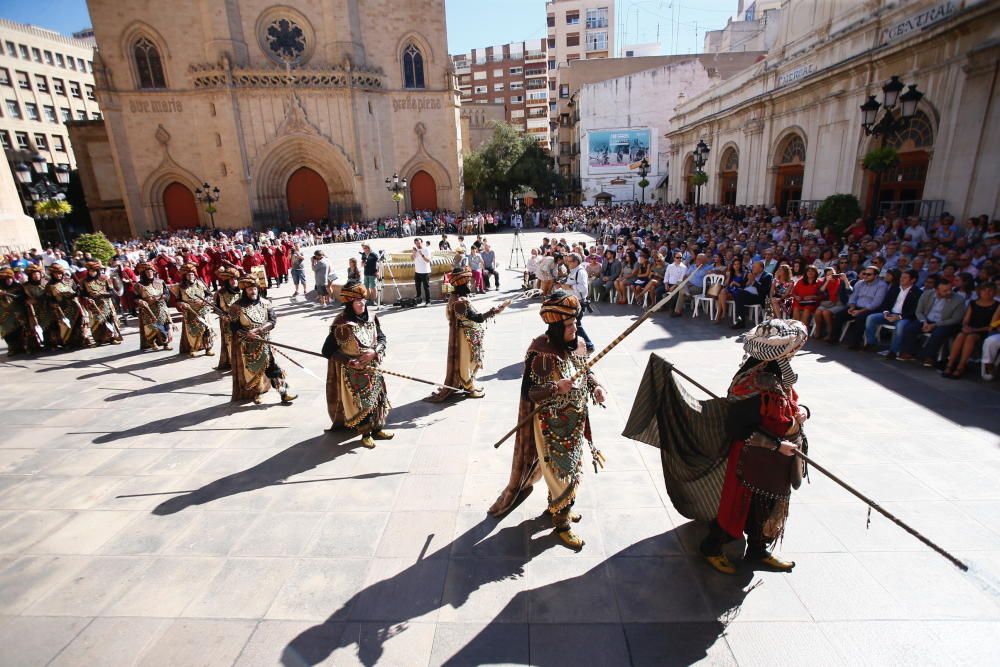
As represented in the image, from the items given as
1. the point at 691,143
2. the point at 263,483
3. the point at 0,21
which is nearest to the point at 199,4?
the point at 0,21

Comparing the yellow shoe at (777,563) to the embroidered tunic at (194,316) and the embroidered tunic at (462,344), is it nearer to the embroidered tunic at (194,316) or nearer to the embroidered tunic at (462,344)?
the embroidered tunic at (462,344)

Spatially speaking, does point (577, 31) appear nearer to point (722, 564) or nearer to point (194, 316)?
point (194, 316)

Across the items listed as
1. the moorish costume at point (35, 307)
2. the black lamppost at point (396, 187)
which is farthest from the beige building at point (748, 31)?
the moorish costume at point (35, 307)

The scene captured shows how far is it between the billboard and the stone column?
116 feet

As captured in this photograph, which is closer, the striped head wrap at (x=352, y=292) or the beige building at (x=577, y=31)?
the striped head wrap at (x=352, y=292)

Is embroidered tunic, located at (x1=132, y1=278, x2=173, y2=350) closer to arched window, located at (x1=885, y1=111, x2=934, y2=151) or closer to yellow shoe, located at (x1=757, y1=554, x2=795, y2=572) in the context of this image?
yellow shoe, located at (x1=757, y1=554, x2=795, y2=572)

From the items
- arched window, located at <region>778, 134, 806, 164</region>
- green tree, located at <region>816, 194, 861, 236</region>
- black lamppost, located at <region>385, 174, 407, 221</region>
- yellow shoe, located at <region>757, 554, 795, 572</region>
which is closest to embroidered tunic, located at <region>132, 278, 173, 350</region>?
yellow shoe, located at <region>757, 554, 795, 572</region>

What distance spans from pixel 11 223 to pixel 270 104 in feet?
69.5

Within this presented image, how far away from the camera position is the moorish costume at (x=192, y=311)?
8.98 m

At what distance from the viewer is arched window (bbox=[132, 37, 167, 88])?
29750mm

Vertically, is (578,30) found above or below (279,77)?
above

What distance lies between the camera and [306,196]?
3438 cm

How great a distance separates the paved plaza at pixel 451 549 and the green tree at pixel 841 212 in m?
7.16

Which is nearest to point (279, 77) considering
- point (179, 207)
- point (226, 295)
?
point (179, 207)
